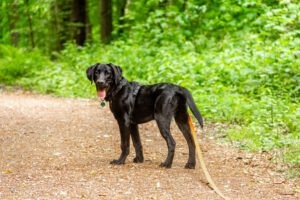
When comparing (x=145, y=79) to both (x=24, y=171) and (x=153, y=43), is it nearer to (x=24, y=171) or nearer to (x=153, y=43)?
(x=153, y=43)

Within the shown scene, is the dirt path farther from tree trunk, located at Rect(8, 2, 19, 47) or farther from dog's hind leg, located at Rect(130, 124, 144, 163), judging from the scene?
tree trunk, located at Rect(8, 2, 19, 47)

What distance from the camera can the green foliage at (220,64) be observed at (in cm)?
952

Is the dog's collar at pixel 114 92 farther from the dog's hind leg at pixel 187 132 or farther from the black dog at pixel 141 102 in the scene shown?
the dog's hind leg at pixel 187 132

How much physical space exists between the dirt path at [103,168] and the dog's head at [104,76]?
1.02 m

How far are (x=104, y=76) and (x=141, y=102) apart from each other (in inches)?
24.2

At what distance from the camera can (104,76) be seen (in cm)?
664

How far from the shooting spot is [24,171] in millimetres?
6676

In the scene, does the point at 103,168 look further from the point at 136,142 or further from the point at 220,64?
the point at 220,64

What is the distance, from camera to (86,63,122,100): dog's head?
662cm

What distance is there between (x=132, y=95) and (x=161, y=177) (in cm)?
119

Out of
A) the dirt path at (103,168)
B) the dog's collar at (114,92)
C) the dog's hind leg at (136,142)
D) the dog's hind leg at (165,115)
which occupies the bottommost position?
the dirt path at (103,168)

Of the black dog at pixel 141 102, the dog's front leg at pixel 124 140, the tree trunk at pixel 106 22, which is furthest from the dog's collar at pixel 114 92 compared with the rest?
the tree trunk at pixel 106 22

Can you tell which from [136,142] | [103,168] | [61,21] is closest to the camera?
[103,168]

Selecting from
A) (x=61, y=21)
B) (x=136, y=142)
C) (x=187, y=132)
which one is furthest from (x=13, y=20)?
(x=187, y=132)
